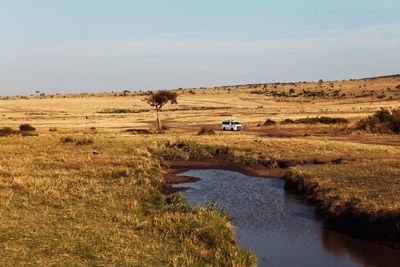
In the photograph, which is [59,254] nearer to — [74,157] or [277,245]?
[277,245]

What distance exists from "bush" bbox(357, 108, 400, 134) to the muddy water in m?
31.1

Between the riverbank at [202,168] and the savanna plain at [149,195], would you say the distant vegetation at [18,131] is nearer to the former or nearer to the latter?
the savanna plain at [149,195]

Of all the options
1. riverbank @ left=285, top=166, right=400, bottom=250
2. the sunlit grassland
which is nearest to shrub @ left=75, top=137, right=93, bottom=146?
the sunlit grassland

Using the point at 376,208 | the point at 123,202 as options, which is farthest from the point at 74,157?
the point at 376,208

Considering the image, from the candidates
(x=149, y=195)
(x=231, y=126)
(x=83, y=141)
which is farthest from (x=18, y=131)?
(x=149, y=195)

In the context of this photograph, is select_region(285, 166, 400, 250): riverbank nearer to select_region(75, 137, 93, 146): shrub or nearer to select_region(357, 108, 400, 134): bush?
select_region(75, 137, 93, 146): shrub

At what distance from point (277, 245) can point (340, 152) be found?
22221 mm

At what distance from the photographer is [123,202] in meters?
21.5

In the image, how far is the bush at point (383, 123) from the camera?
59.1 metres

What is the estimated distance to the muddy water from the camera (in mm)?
17656

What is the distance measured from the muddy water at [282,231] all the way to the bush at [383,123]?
3112 cm

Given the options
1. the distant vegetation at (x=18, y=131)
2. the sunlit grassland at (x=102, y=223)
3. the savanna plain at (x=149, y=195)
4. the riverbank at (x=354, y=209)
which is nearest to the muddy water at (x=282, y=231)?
the riverbank at (x=354, y=209)

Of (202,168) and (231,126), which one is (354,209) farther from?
(231,126)

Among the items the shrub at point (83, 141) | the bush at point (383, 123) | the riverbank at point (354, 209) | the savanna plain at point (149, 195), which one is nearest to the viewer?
the savanna plain at point (149, 195)
